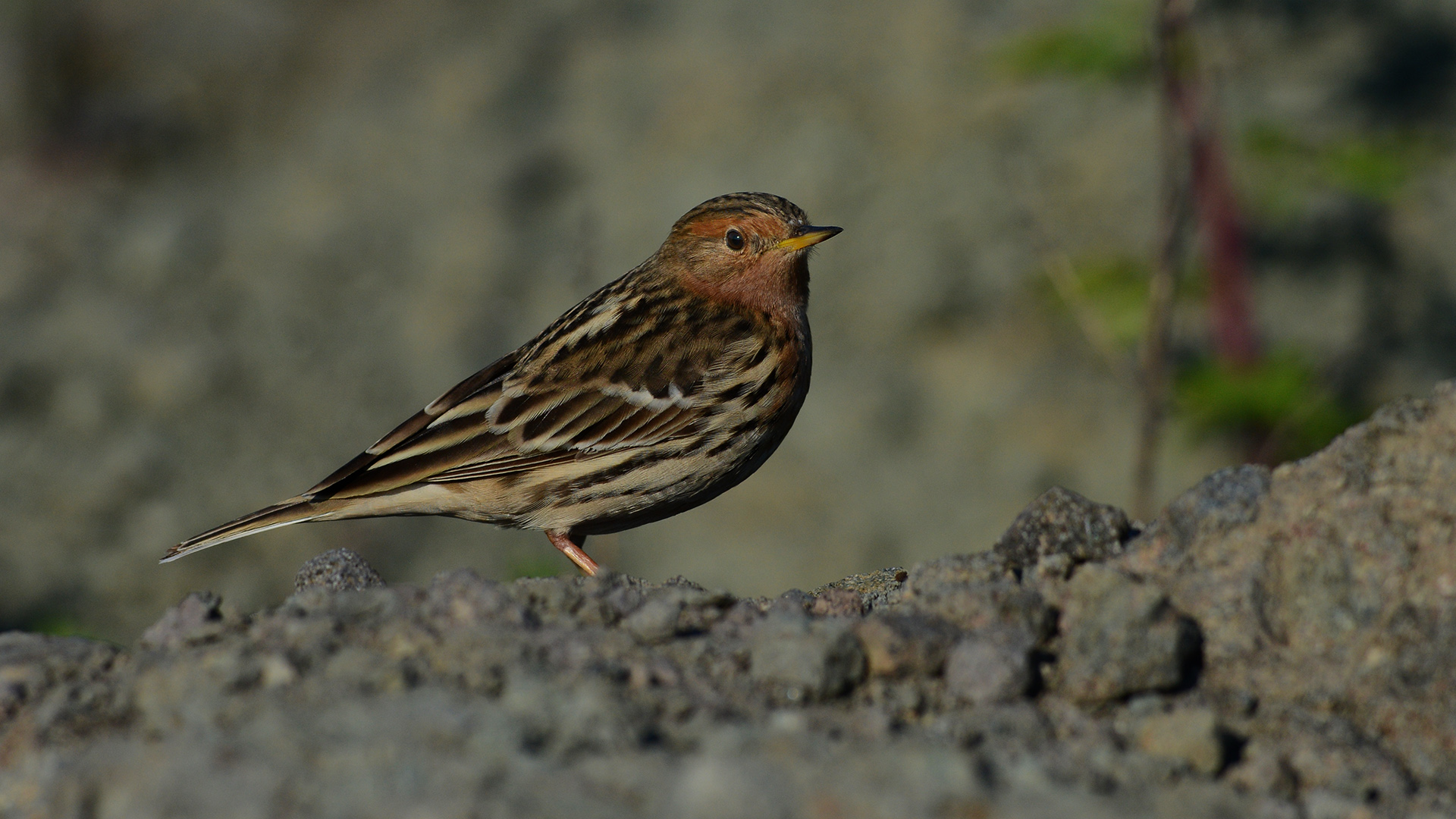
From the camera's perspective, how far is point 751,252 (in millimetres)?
6203

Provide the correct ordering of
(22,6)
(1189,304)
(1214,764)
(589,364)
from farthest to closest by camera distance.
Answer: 1. (22,6)
2. (1189,304)
3. (589,364)
4. (1214,764)

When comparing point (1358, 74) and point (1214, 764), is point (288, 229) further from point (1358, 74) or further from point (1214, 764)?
point (1214, 764)

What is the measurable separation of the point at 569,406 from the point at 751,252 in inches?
40.5

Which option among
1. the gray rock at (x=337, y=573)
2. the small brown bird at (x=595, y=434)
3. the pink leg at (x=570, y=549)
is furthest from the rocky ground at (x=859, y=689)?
the pink leg at (x=570, y=549)

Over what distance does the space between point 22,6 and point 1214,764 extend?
44.6ft

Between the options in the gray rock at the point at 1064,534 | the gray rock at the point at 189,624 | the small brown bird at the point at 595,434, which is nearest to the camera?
the gray rock at the point at 189,624

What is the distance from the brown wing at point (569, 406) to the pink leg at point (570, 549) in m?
0.32

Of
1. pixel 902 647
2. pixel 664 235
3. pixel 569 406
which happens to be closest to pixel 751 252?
pixel 569 406

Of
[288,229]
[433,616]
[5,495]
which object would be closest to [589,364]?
[433,616]

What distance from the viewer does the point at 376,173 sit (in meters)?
13.5

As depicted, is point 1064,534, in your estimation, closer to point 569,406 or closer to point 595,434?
point 595,434

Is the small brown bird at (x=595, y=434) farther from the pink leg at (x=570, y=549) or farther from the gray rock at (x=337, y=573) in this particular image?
the gray rock at (x=337, y=573)

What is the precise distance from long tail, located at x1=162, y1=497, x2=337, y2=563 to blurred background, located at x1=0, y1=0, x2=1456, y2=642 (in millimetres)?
3982

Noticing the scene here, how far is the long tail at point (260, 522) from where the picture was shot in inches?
210
